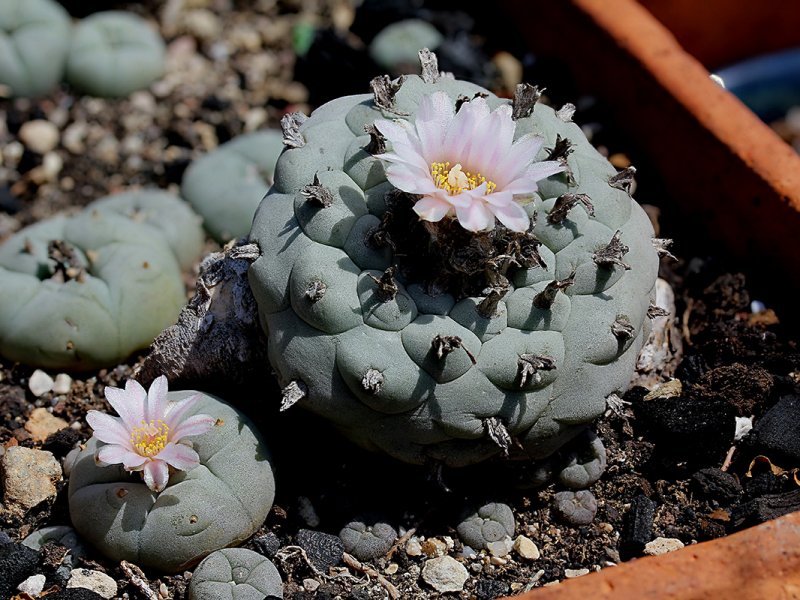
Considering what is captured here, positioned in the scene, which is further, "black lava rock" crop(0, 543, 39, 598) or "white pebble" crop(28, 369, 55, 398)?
"white pebble" crop(28, 369, 55, 398)

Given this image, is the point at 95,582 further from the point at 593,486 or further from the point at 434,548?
the point at 593,486

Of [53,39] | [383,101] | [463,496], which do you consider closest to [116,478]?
[463,496]

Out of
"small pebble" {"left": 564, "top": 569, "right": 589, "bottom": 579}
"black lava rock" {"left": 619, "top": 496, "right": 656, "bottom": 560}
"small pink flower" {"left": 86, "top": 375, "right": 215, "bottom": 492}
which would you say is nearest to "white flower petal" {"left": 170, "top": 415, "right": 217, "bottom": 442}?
"small pink flower" {"left": 86, "top": 375, "right": 215, "bottom": 492}

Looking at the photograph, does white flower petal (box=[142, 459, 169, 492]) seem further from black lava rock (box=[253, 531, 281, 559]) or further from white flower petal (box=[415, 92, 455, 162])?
white flower petal (box=[415, 92, 455, 162])

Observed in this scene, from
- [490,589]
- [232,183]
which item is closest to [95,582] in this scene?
[490,589]

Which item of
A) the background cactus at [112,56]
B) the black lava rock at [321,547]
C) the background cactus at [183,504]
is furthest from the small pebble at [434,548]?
the background cactus at [112,56]

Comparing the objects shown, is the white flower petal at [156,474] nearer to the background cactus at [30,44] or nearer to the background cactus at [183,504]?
the background cactus at [183,504]
